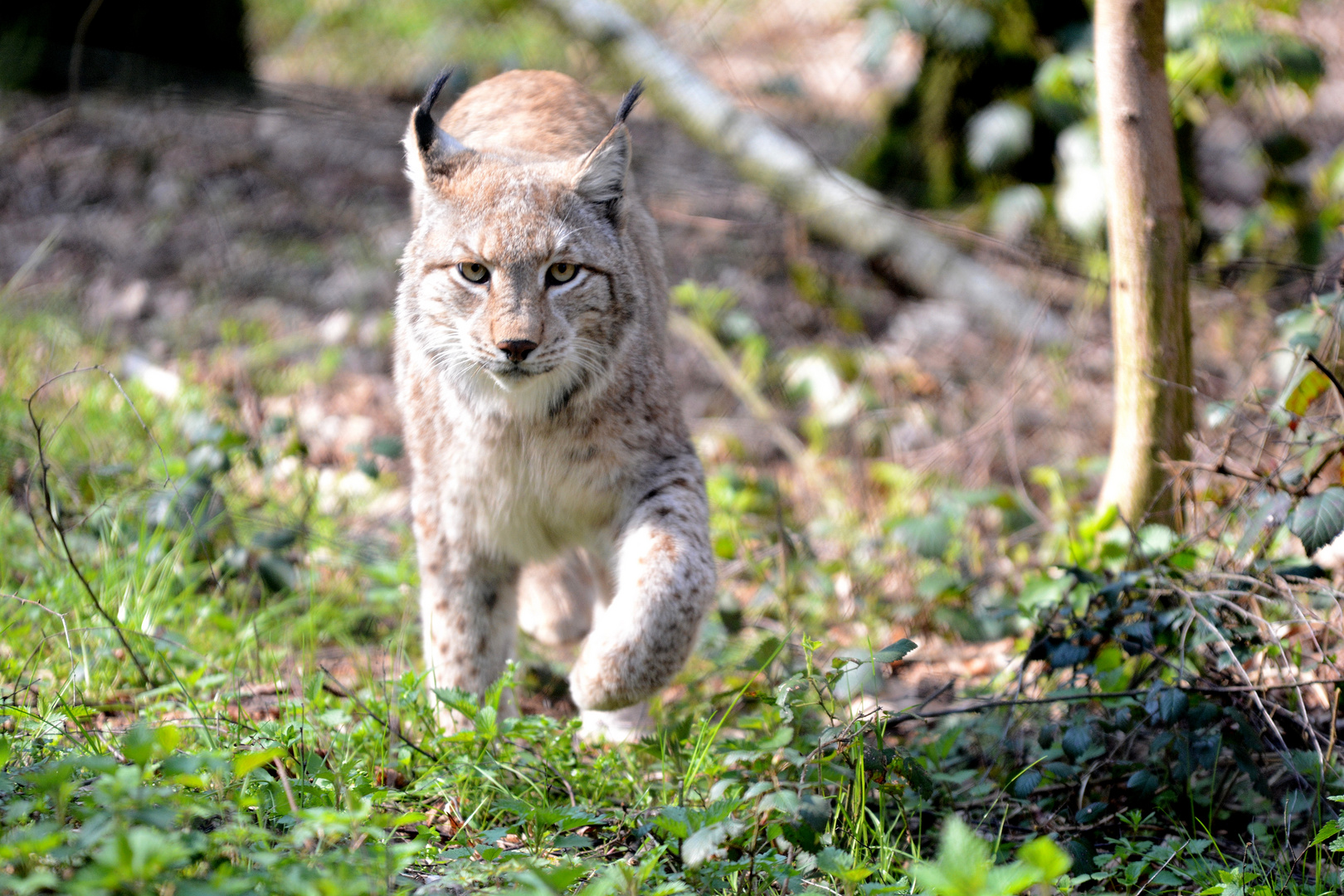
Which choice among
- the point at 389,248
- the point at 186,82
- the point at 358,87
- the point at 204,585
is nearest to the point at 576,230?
the point at 204,585

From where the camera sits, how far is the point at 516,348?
9.58 feet

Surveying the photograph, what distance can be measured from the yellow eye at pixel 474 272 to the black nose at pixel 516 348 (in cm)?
28

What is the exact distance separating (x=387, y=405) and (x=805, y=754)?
382 centimetres

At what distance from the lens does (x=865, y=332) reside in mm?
6824

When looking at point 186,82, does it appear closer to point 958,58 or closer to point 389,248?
point 389,248

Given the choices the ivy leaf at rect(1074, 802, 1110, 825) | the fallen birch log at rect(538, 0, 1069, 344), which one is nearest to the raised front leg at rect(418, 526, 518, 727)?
the ivy leaf at rect(1074, 802, 1110, 825)

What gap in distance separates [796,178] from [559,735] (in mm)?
5098

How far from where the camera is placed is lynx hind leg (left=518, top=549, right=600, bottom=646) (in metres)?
4.08

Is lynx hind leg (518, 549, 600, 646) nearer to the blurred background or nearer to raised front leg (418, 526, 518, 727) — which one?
raised front leg (418, 526, 518, 727)

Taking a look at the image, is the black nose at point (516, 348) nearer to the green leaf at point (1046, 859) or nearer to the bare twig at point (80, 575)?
the bare twig at point (80, 575)

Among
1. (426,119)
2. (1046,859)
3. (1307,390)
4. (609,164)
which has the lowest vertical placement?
(1046,859)

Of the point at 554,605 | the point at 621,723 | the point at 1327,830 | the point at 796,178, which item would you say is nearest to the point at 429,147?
the point at 554,605

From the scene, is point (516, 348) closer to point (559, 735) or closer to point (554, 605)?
point (559, 735)

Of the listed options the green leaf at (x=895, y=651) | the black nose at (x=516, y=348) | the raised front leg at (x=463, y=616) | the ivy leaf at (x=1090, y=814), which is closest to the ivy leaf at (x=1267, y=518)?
the ivy leaf at (x=1090, y=814)
